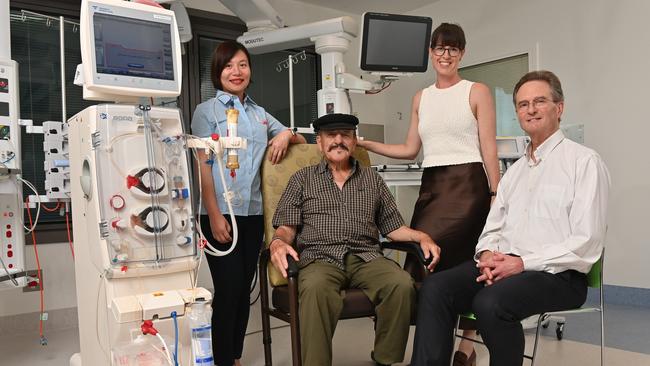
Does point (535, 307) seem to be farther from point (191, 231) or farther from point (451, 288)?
point (191, 231)

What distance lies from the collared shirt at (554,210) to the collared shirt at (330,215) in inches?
19.9

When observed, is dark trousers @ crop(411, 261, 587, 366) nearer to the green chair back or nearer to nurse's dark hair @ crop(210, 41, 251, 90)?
the green chair back

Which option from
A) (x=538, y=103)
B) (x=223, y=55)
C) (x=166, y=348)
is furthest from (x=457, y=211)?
(x=166, y=348)

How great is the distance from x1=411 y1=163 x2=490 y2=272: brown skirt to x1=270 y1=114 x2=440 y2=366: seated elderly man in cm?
13

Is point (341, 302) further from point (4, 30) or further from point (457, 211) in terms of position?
point (4, 30)

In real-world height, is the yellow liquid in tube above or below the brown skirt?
above

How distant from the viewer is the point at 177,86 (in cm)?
187

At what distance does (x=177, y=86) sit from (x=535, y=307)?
1439mm

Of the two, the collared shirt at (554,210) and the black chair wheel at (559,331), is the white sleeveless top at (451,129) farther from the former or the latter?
the black chair wheel at (559,331)

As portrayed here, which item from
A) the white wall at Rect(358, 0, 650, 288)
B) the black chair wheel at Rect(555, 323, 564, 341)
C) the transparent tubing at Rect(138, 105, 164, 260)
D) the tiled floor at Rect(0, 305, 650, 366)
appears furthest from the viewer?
the white wall at Rect(358, 0, 650, 288)

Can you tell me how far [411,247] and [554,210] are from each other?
607 millimetres

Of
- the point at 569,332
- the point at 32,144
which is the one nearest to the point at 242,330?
the point at 569,332

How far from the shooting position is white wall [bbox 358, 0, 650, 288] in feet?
12.6

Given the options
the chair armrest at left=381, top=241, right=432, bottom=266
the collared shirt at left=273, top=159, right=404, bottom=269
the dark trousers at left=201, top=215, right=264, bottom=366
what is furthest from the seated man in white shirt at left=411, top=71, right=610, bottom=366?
the dark trousers at left=201, top=215, right=264, bottom=366
